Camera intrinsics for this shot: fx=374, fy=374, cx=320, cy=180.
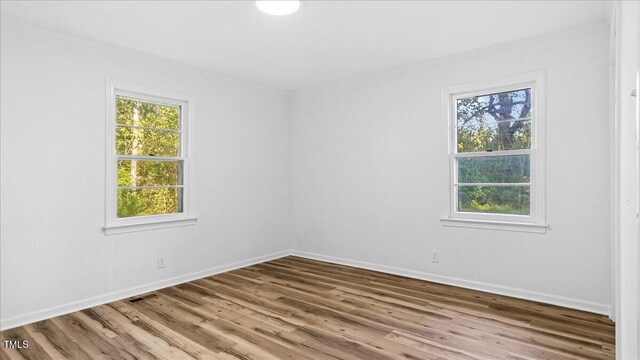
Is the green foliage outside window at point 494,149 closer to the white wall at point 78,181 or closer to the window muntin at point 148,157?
the white wall at point 78,181

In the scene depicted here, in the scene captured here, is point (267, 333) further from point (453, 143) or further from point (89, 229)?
point (453, 143)

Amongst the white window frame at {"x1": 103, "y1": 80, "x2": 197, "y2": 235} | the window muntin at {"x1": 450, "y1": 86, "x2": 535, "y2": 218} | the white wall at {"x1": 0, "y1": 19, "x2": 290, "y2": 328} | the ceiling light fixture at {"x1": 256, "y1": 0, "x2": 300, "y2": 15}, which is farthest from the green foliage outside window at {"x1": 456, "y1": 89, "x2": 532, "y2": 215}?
Result: the white window frame at {"x1": 103, "y1": 80, "x2": 197, "y2": 235}

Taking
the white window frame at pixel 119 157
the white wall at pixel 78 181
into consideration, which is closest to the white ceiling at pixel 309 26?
the white wall at pixel 78 181

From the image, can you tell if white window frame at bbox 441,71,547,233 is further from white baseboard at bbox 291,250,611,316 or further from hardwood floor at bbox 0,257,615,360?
hardwood floor at bbox 0,257,615,360

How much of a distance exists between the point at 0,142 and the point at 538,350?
14.6 feet

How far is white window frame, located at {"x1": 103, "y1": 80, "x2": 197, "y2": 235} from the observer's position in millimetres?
3781

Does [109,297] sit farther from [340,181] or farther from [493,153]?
[493,153]

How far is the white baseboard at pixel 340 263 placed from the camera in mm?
3279

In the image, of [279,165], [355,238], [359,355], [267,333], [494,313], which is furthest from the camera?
[279,165]

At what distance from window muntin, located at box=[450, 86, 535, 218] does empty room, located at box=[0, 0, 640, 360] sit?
0.02 metres

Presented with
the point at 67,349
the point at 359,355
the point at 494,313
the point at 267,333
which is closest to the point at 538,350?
the point at 494,313

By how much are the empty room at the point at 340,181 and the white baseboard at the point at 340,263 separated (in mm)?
18

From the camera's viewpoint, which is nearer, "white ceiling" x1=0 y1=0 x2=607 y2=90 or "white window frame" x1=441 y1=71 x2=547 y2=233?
"white ceiling" x1=0 y1=0 x2=607 y2=90

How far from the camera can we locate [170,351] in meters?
2.65
